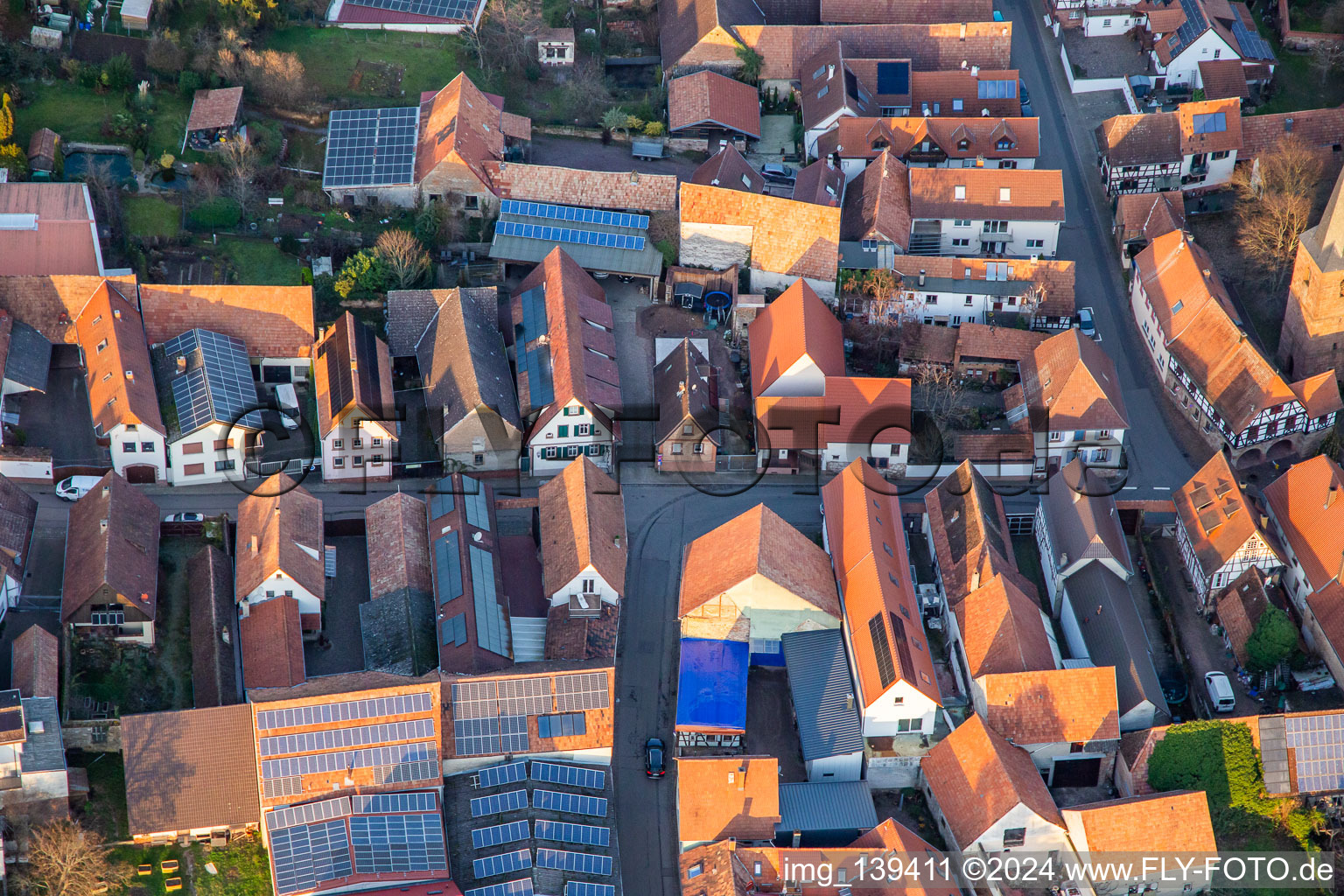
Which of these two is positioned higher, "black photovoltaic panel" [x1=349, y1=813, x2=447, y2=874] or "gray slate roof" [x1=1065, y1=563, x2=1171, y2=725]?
"gray slate roof" [x1=1065, y1=563, x2=1171, y2=725]

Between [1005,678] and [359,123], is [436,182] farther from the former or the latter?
[1005,678]

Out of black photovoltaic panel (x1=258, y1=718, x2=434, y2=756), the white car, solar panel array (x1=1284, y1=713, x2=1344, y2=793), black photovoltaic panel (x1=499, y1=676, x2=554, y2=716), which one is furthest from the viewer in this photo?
the white car

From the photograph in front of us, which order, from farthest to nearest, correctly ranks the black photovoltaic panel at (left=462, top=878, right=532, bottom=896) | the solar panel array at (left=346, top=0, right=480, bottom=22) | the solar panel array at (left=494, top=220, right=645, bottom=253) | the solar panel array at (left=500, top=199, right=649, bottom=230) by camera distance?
1. the solar panel array at (left=346, top=0, right=480, bottom=22)
2. the solar panel array at (left=500, top=199, right=649, bottom=230)
3. the solar panel array at (left=494, top=220, right=645, bottom=253)
4. the black photovoltaic panel at (left=462, top=878, right=532, bottom=896)

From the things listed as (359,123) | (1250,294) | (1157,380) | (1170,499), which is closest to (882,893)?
(1170,499)

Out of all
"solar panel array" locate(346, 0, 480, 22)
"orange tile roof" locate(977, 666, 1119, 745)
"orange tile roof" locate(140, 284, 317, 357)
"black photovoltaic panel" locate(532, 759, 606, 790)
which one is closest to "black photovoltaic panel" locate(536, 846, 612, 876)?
"black photovoltaic panel" locate(532, 759, 606, 790)

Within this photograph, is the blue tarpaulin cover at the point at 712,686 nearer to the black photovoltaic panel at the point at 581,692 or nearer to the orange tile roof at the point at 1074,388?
the black photovoltaic panel at the point at 581,692

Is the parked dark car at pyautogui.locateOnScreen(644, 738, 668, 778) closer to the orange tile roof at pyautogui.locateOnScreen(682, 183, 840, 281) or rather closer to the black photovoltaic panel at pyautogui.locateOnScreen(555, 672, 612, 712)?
the black photovoltaic panel at pyautogui.locateOnScreen(555, 672, 612, 712)
